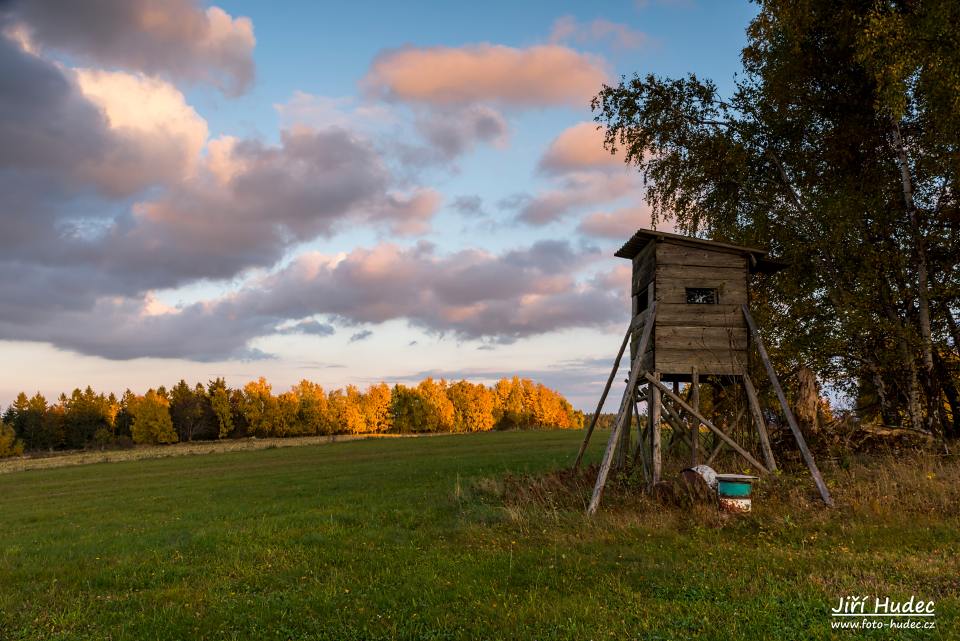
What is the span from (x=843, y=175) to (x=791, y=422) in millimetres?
8564

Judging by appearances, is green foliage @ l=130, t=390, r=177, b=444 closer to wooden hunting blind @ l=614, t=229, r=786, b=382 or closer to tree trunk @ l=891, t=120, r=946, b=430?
wooden hunting blind @ l=614, t=229, r=786, b=382

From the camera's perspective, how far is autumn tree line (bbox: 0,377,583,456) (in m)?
109

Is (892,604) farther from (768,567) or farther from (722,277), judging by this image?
(722,277)

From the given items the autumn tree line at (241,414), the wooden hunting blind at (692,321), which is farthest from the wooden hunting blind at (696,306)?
the autumn tree line at (241,414)

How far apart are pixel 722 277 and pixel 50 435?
132m

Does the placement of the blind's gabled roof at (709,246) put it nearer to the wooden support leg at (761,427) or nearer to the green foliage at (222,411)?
the wooden support leg at (761,427)

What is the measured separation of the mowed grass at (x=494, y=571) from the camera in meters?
7.66

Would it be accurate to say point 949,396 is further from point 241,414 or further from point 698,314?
point 241,414

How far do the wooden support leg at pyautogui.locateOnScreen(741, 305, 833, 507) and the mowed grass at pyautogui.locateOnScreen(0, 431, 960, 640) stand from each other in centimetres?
42

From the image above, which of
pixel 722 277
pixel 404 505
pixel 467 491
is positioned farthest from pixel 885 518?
pixel 404 505

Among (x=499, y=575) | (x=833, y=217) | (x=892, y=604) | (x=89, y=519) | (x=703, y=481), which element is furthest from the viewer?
(x=89, y=519)

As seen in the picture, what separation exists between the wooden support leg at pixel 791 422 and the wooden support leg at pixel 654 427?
2636 mm

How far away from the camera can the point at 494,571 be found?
9.83 m

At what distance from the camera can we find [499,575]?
9617 mm
